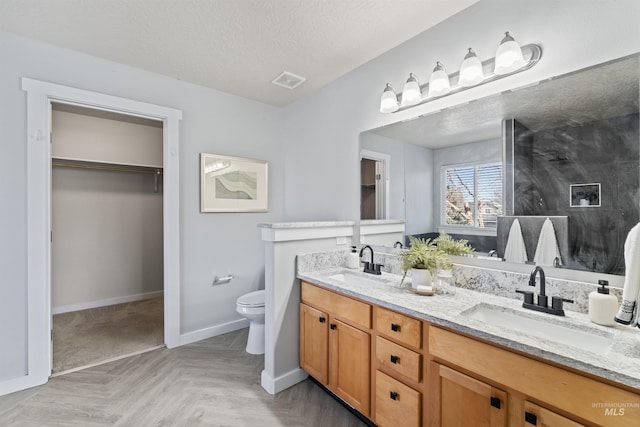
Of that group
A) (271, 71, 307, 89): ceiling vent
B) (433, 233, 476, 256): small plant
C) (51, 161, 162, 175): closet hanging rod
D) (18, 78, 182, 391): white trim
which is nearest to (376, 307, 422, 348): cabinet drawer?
(433, 233, 476, 256): small plant

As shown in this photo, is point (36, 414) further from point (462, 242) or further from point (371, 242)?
point (462, 242)

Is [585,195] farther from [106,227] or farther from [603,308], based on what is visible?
[106,227]

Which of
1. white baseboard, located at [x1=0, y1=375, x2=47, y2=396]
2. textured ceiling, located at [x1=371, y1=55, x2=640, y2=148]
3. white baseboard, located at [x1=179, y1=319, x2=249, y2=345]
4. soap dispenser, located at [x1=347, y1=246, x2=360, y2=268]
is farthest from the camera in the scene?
white baseboard, located at [x1=179, y1=319, x2=249, y2=345]

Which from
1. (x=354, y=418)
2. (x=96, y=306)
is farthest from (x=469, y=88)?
(x=96, y=306)

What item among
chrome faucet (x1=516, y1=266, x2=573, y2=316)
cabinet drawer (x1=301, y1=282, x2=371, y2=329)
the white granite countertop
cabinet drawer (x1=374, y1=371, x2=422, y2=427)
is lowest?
cabinet drawer (x1=374, y1=371, x2=422, y2=427)

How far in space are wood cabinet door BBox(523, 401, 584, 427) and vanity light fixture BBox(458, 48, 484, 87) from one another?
157 cm

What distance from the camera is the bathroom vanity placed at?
3.01 feet

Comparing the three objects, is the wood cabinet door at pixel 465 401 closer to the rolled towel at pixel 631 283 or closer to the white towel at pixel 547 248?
the rolled towel at pixel 631 283

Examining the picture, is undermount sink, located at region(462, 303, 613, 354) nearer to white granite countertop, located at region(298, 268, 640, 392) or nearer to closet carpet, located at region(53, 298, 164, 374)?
white granite countertop, located at region(298, 268, 640, 392)

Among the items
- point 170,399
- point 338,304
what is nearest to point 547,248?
point 338,304

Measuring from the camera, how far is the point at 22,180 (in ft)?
6.91

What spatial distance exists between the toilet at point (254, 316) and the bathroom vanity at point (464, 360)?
2.34 feet

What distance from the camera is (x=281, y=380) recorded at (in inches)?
83.5

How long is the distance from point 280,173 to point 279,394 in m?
2.31
